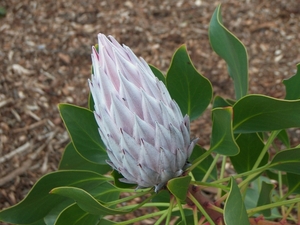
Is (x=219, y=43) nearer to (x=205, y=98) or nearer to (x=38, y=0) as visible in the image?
(x=205, y=98)

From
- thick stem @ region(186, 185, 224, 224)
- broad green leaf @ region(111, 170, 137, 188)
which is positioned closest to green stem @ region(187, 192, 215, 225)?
thick stem @ region(186, 185, 224, 224)

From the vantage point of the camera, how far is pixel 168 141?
2.92 feet

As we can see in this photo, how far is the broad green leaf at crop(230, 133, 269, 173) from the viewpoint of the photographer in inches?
52.4

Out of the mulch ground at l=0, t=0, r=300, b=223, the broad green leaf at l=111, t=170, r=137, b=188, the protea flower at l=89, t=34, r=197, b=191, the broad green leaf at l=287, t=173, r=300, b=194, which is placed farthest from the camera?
the mulch ground at l=0, t=0, r=300, b=223

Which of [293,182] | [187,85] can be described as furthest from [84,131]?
[293,182]

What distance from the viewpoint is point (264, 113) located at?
103cm

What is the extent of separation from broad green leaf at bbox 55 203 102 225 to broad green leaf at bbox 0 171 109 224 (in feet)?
0.27

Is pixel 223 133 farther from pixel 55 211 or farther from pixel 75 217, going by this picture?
pixel 55 211

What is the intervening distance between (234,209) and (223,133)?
17 centimetres

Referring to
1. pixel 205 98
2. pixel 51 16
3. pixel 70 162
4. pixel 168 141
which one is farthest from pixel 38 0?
pixel 168 141

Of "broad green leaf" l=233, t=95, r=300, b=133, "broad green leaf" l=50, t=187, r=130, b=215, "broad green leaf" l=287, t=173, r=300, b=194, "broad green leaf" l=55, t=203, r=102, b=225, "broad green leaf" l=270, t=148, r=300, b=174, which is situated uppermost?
"broad green leaf" l=233, t=95, r=300, b=133

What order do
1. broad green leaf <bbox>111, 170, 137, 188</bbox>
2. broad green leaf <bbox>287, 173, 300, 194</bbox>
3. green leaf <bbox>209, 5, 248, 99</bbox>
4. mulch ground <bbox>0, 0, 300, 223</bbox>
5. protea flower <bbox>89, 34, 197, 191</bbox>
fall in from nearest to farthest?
1. protea flower <bbox>89, 34, 197, 191</bbox>
2. broad green leaf <bbox>111, 170, 137, 188</bbox>
3. green leaf <bbox>209, 5, 248, 99</bbox>
4. broad green leaf <bbox>287, 173, 300, 194</bbox>
5. mulch ground <bbox>0, 0, 300, 223</bbox>

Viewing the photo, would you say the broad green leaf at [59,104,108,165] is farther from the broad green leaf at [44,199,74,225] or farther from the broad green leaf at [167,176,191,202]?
the broad green leaf at [167,176,191,202]

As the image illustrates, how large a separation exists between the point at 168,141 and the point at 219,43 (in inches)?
17.6
